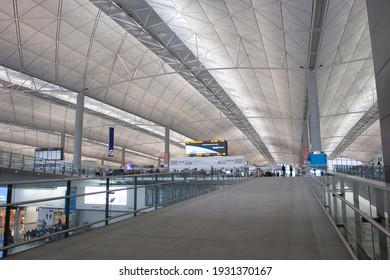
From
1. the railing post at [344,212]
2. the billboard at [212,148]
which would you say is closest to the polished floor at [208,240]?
the railing post at [344,212]

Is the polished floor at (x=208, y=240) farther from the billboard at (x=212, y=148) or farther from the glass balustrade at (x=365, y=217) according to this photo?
the billboard at (x=212, y=148)

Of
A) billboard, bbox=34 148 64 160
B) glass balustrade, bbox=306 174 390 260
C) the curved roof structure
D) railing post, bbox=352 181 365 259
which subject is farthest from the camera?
billboard, bbox=34 148 64 160

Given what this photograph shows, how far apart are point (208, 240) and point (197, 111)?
1742 inches

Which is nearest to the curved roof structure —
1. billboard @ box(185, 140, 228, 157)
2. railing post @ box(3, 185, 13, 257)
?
billboard @ box(185, 140, 228, 157)

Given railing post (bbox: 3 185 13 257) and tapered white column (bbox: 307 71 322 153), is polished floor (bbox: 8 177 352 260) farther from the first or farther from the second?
tapered white column (bbox: 307 71 322 153)

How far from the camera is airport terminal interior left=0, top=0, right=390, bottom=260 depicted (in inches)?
186

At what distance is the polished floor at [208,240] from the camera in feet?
14.1

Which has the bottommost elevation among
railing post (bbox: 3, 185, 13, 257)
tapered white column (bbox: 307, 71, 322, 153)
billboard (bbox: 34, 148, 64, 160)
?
railing post (bbox: 3, 185, 13, 257)

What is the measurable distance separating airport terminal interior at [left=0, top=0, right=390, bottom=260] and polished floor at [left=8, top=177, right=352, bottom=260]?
0.13 feet

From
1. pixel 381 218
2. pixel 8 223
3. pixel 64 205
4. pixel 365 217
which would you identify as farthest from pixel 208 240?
pixel 8 223

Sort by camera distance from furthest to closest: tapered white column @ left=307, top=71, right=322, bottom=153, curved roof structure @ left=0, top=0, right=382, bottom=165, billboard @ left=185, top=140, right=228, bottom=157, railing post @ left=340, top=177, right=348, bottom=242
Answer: billboard @ left=185, top=140, right=228, bottom=157, tapered white column @ left=307, top=71, right=322, bottom=153, curved roof structure @ left=0, top=0, right=382, bottom=165, railing post @ left=340, top=177, right=348, bottom=242

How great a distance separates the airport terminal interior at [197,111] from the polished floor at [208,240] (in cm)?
4

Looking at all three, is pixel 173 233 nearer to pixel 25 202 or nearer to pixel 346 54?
pixel 25 202
